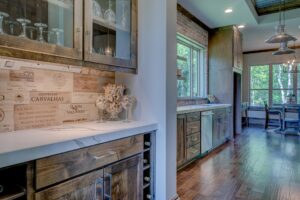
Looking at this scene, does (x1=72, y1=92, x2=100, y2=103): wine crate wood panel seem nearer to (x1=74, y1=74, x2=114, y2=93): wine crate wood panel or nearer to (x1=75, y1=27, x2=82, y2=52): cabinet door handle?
(x1=74, y1=74, x2=114, y2=93): wine crate wood panel

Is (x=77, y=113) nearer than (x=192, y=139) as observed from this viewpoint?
Yes

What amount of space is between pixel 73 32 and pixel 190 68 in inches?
147

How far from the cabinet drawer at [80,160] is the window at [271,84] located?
7.86 metres

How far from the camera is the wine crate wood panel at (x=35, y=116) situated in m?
1.50

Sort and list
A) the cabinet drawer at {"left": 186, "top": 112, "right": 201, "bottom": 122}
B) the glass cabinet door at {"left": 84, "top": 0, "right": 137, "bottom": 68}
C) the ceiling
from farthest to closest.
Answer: the ceiling → the cabinet drawer at {"left": 186, "top": 112, "right": 201, "bottom": 122} → the glass cabinet door at {"left": 84, "top": 0, "right": 137, "bottom": 68}

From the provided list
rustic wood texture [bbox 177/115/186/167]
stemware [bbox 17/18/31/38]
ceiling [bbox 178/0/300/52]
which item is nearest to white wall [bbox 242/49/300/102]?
ceiling [bbox 178/0/300/52]

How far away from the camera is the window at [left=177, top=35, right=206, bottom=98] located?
14.7ft

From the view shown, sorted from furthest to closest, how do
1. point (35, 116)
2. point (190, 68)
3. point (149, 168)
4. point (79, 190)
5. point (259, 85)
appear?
point (259, 85)
point (190, 68)
point (149, 168)
point (35, 116)
point (79, 190)

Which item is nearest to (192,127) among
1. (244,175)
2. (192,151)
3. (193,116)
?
(193,116)

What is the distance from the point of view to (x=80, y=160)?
127cm

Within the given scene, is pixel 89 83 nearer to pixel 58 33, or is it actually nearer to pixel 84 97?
pixel 84 97

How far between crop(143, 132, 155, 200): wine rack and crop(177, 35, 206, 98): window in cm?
246

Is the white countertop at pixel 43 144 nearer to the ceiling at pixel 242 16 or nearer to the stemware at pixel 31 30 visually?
the stemware at pixel 31 30

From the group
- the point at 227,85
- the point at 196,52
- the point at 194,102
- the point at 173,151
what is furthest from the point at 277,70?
the point at 173,151
